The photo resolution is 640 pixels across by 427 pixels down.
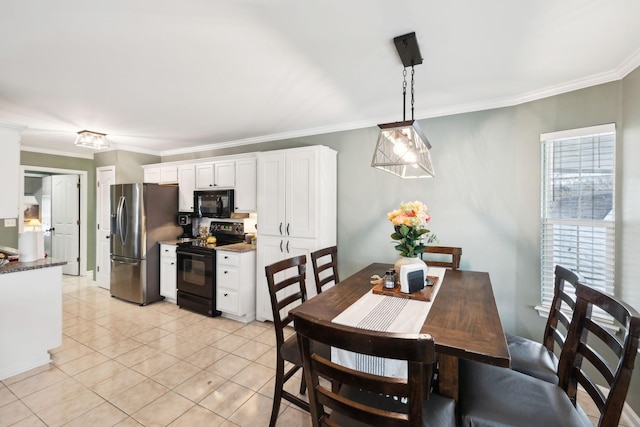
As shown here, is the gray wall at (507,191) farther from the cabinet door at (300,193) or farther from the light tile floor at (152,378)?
the light tile floor at (152,378)

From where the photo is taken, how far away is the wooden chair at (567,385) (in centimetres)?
100

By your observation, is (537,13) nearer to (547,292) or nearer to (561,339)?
(561,339)

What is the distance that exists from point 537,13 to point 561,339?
180cm

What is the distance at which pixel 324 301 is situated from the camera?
5.89ft

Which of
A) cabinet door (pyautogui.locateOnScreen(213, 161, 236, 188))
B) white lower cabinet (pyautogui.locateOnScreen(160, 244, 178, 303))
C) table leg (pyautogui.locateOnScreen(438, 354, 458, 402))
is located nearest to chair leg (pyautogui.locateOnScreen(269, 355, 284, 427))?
table leg (pyautogui.locateOnScreen(438, 354, 458, 402))

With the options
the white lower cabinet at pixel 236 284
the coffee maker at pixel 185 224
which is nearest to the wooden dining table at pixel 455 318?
the white lower cabinet at pixel 236 284

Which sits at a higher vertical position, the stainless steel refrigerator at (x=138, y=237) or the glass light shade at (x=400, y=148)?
the glass light shade at (x=400, y=148)

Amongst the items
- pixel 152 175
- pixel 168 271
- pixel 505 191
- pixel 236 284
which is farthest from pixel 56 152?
pixel 505 191

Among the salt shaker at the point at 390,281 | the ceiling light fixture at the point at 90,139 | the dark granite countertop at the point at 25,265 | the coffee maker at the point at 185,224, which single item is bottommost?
the dark granite countertop at the point at 25,265

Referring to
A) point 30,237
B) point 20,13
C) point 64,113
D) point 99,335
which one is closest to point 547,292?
point 20,13

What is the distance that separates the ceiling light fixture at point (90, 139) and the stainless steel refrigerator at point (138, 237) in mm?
674

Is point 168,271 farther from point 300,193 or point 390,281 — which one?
point 390,281

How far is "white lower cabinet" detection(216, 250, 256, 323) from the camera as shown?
3564 mm

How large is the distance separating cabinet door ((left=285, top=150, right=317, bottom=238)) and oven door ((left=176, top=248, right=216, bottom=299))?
3.92 feet
